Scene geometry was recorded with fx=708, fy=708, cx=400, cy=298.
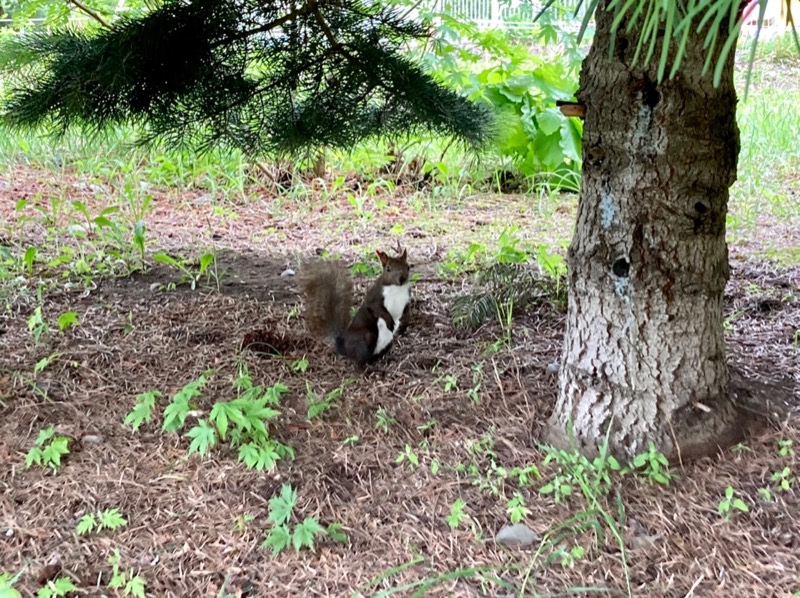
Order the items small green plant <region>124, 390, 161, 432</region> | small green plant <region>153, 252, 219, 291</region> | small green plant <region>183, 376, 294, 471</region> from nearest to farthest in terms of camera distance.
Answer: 1. small green plant <region>183, 376, 294, 471</region>
2. small green plant <region>124, 390, 161, 432</region>
3. small green plant <region>153, 252, 219, 291</region>

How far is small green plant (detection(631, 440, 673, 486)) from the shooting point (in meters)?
1.54

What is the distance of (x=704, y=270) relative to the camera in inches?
61.6

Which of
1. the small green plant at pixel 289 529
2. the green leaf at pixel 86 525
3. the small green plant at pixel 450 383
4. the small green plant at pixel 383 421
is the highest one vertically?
the small green plant at pixel 450 383

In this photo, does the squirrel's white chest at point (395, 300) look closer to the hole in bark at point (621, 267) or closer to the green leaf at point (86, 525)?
the hole in bark at point (621, 267)

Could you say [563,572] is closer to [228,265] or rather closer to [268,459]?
[268,459]

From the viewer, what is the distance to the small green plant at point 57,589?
4.28 feet

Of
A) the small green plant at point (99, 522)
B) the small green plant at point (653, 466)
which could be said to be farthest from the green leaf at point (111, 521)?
the small green plant at point (653, 466)

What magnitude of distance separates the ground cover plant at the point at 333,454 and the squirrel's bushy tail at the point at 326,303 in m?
0.08

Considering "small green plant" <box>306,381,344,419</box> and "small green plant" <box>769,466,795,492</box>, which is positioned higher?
"small green plant" <box>769,466,795,492</box>

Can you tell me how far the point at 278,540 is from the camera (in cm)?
143

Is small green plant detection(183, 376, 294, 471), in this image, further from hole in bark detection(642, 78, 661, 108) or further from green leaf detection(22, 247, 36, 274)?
green leaf detection(22, 247, 36, 274)

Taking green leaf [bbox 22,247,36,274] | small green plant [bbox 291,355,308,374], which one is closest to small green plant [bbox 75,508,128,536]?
small green plant [bbox 291,355,308,374]

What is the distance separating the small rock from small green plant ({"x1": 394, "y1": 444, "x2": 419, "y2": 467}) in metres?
0.29

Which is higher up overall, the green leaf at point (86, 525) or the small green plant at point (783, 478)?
the small green plant at point (783, 478)
